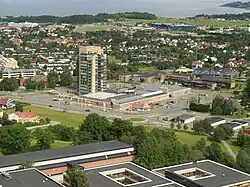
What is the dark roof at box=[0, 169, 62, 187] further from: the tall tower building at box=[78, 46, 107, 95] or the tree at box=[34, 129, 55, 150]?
the tall tower building at box=[78, 46, 107, 95]

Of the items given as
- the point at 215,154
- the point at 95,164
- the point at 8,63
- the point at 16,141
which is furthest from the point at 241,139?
the point at 8,63

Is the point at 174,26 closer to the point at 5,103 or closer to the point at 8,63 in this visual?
the point at 8,63

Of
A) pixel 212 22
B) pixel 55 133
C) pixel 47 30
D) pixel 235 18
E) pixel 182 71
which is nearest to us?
pixel 55 133

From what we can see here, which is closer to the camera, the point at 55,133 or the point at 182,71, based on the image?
the point at 55,133

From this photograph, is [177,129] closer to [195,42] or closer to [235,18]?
[195,42]

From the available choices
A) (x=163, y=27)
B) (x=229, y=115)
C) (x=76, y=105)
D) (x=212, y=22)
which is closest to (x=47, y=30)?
(x=163, y=27)

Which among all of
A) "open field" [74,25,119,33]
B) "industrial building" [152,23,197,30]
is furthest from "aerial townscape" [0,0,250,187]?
"industrial building" [152,23,197,30]
